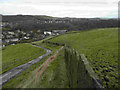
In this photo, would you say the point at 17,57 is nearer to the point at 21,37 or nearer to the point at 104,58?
the point at 104,58

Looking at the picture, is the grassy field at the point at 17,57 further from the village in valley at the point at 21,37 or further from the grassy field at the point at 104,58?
the village in valley at the point at 21,37

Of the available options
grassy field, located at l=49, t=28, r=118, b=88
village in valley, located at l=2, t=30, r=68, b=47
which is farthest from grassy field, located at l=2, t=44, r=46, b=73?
village in valley, located at l=2, t=30, r=68, b=47

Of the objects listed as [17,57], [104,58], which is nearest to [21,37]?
[17,57]

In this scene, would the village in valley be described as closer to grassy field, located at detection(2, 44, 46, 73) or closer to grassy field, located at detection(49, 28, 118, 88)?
grassy field, located at detection(2, 44, 46, 73)

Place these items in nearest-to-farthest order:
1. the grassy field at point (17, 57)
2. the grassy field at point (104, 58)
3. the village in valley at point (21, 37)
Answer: the grassy field at point (104, 58) < the grassy field at point (17, 57) < the village in valley at point (21, 37)

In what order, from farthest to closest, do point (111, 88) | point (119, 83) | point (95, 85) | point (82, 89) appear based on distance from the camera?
point (119, 83) → point (111, 88) → point (82, 89) → point (95, 85)

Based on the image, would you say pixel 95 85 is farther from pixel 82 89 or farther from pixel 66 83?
pixel 66 83

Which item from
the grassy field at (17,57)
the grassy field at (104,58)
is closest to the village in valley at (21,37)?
the grassy field at (17,57)

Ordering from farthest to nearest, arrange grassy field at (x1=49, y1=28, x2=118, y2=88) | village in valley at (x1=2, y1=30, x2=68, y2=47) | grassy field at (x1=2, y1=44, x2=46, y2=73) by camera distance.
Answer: village in valley at (x1=2, y1=30, x2=68, y2=47), grassy field at (x1=2, y1=44, x2=46, y2=73), grassy field at (x1=49, y1=28, x2=118, y2=88)

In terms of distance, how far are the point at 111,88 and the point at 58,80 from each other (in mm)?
5133

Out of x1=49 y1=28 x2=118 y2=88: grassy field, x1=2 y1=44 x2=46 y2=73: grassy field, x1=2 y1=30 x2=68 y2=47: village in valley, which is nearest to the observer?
x1=49 y1=28 x2=118 y2=88: grassy field

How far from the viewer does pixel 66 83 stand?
8.17 m

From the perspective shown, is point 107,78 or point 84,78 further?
point 107,78

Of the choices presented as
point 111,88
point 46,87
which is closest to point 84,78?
point 111,88
